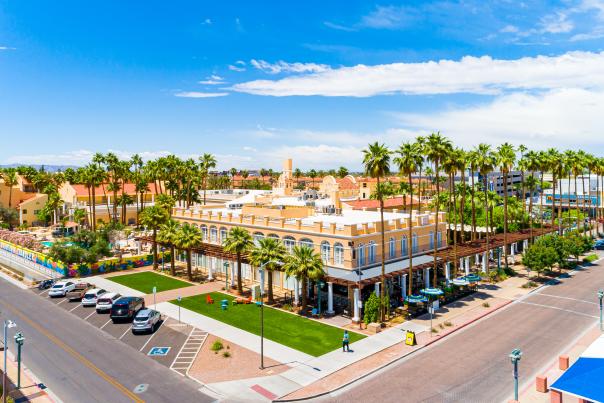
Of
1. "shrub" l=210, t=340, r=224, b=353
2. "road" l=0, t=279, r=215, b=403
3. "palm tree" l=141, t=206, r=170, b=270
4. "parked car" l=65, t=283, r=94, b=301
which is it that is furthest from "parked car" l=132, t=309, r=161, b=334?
"palm tree" l=141, t=206, r=170, b=270

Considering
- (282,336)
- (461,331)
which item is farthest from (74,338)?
(461,331)

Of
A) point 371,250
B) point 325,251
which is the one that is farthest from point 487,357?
point 325,251

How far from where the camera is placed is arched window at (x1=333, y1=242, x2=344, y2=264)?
139 ft

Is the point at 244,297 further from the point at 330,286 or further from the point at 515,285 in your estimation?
the point at 515,285

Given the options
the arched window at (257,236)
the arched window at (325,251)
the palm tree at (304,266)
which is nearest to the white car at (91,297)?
the arched window at (257,236)

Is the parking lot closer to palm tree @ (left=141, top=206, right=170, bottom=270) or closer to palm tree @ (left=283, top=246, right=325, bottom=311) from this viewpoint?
palm tree @ (left=283, top=246, right=325, bottom=311)

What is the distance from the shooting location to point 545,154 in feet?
223

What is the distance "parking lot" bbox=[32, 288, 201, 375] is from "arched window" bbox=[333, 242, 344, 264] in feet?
48.1

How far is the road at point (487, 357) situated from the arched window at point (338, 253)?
12.5m

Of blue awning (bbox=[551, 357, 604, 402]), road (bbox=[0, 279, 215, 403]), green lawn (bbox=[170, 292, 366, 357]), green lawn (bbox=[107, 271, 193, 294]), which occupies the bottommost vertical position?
green lawn (bbox=[170, 292, 366, 357])

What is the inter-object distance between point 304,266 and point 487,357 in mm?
15868

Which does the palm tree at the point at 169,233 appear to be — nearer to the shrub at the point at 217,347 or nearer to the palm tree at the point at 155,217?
the palm tree at the point at 155,217

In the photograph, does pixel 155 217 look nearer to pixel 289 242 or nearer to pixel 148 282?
pixel 148 282

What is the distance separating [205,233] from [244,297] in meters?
15.7
